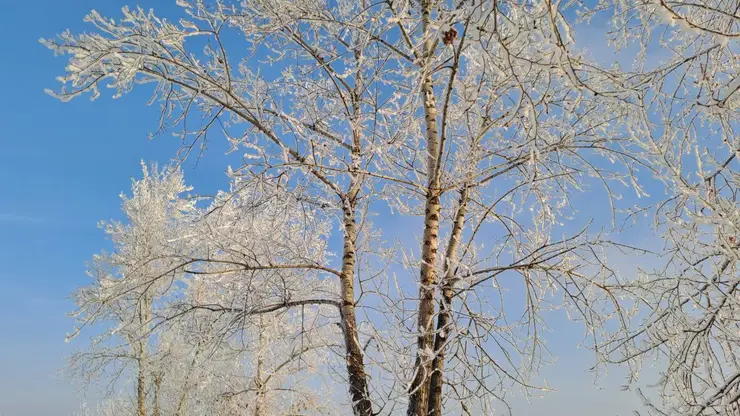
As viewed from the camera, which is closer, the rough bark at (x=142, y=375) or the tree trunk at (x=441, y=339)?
the tree trunk at (x=441, y=339)

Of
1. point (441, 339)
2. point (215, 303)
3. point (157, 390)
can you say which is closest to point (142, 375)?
point (157, 390)

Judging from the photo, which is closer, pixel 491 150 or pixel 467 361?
pixel 467 361

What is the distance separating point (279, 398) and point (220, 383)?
948 millimetres

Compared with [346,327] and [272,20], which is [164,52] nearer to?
[272,20]

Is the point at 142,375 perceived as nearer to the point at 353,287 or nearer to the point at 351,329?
the point at 353,287

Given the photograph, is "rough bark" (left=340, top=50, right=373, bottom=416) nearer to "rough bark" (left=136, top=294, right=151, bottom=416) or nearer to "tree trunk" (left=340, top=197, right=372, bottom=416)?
"tree trunk" (left=340, top=197, right=372, bottom=416)

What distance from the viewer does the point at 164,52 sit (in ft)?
11.6

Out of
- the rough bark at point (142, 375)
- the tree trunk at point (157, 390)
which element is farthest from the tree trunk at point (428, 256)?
the tree trunk at point (157, 390)

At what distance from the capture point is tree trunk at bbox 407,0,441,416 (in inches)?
144

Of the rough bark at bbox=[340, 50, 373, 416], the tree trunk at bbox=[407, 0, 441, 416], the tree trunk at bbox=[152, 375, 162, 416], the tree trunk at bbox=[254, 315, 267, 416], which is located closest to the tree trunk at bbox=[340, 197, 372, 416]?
the rough bark at bbox=[340, 50, 373, 416]

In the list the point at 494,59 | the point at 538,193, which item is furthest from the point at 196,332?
the point at 494,59

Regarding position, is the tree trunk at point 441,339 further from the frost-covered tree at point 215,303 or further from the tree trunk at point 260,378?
the tree trunk at point 260,378

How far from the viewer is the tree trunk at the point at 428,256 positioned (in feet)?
12.0

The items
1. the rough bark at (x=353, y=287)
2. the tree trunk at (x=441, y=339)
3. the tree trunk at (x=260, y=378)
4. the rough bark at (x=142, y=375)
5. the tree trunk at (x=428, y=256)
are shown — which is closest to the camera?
the tree trunk at (x=428, y=256)
